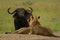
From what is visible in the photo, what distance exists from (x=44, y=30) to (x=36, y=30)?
35cm

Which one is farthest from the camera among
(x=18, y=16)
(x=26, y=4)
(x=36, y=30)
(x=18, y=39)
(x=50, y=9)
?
(x=26, y=4)

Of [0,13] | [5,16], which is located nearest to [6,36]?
[5,16]

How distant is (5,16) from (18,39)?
16.4 meters

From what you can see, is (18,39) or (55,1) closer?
(18,39)

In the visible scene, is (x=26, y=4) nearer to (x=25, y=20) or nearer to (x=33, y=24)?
Result: (x=25, y=20)

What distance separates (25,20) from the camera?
827 inches

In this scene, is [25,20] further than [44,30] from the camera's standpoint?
Yes

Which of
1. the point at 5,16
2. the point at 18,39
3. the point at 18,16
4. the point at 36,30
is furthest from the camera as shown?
the point at 5,16

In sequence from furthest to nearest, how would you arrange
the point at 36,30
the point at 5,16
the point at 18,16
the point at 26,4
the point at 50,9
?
1. the point at 26,4
2. the point at 50,9
3. the point at 5,16
4. the point at 18,16
5. the point at 36,30

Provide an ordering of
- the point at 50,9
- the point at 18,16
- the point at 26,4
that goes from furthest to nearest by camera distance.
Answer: the point at 26,4 < the point at 50,9 < the point at 18,16

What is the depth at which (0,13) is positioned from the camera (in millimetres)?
33562

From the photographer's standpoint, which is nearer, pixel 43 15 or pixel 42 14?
pixel 43 15

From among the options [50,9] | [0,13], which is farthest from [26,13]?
[50,9]

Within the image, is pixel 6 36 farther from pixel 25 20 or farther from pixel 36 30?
pixel 25 20
